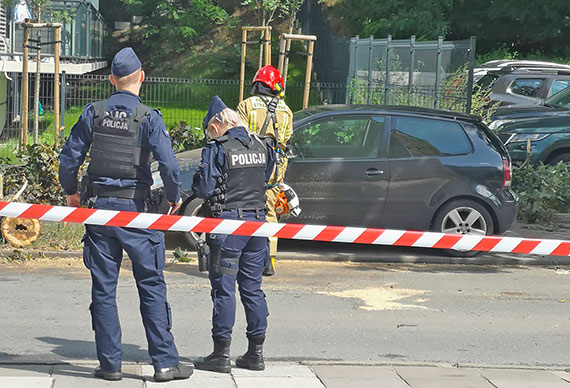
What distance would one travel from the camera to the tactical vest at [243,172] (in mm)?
6129

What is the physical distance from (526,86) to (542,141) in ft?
16.7

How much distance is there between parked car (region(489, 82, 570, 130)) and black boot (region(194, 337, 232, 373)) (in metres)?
11.3

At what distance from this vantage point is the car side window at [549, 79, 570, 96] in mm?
19875

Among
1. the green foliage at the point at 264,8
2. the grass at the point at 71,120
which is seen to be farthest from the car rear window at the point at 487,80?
the green foliage at the point at 264,8

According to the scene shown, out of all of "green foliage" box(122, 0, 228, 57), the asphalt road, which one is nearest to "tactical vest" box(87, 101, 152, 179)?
the asphalt road

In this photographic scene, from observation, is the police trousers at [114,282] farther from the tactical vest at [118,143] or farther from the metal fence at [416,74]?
the metal fence at [416,74]

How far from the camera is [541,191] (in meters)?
13.3

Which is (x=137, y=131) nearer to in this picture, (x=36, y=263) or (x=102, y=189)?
(x=102, y=189)

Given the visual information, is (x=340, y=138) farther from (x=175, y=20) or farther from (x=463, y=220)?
(x=175, y=20)

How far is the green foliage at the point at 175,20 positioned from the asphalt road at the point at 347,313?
1007 inches

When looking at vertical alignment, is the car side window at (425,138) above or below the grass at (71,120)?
above

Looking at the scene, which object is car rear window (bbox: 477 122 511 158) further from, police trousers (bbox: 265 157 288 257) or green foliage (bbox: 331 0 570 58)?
green foliage (bbox: 331 0 570 58)

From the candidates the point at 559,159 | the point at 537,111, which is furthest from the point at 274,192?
the point at 537,111

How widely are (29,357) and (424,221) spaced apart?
5397 mm
